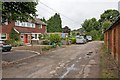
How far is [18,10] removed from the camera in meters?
19.0

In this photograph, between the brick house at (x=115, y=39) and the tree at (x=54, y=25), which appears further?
the tree at (x=54, y=25)

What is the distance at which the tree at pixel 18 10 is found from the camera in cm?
1782

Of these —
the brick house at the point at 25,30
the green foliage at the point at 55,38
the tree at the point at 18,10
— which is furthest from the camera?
the brick house at the point at 25,30

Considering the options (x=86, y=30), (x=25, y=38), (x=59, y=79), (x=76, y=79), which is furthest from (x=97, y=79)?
(x=86, y=30)

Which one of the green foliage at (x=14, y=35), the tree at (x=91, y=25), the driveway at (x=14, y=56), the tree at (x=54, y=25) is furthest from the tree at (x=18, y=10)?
the tree at (x=54, y=25)

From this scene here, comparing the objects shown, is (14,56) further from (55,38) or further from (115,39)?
(55,38)

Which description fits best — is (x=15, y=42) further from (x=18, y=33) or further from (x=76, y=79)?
(x=76, y=79)

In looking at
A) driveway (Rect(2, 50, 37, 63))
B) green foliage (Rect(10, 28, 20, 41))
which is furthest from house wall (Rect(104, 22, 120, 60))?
green foliage (Rect(10, 28, 20, 41))

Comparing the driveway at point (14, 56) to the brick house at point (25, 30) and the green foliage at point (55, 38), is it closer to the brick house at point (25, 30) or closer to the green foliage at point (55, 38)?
the green foliage at point (55, 38)

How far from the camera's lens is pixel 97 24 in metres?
92.2

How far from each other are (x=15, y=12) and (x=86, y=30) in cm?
7540

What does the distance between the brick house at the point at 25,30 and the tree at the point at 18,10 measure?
2143 cm

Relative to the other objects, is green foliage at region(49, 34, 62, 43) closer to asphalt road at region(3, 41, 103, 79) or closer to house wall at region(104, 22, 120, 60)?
house wall at region(104, 22, 120, 60)

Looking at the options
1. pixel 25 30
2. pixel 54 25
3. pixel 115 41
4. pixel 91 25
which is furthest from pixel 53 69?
pixel 54 25
